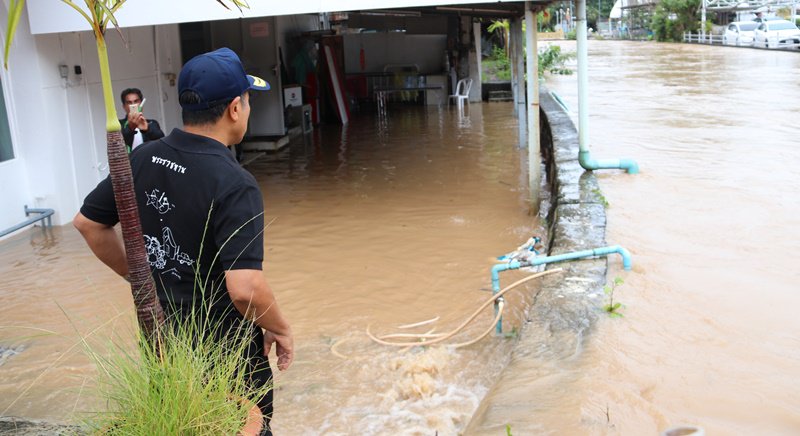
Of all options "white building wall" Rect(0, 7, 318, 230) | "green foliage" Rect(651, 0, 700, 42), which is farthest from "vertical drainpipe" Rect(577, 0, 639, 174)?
"green foliage" Rect(651, 0, 700, 42)

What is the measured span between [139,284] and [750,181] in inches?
306

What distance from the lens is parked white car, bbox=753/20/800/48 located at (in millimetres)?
30734

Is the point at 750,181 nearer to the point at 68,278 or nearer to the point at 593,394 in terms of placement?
the point at 593,394

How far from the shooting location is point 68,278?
7.00 metres

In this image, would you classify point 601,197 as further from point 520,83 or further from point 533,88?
point 520,83

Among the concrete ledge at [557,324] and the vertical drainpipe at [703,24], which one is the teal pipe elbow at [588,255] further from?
the vertical drainpipe at [703,24]

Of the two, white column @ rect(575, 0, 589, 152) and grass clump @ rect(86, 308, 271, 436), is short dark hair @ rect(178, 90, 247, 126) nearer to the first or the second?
grass clump @ rect(86, 308, 271, 436)

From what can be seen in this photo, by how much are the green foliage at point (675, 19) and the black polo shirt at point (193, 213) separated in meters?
44.7

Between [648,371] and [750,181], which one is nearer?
[648,371]

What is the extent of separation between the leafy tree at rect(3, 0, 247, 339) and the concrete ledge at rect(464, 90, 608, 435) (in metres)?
1.50

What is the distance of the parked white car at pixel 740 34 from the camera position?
34188 millimetres

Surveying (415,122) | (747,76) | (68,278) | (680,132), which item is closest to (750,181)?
(680,132)

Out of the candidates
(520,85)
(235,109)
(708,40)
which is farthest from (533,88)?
(708,40)

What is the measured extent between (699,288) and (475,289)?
1739mm
